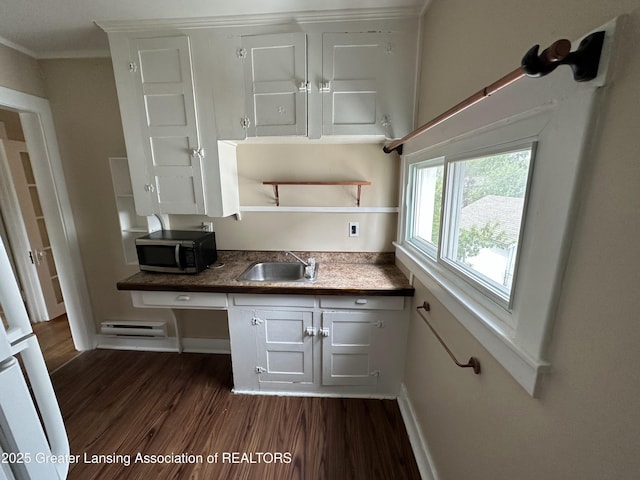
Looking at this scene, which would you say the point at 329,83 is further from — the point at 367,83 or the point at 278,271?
the point at 278,271

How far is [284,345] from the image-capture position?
5.60ft

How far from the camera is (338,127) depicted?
1587mm

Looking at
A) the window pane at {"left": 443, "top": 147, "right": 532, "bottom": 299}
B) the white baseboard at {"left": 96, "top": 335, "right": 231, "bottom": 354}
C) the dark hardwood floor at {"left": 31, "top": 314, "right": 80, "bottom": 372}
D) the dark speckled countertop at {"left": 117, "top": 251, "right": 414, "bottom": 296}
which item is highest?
the window pane at {"left": 443, "top": 147, "right": 532, "bottom": 299}

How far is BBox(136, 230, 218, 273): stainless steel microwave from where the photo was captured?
174cm

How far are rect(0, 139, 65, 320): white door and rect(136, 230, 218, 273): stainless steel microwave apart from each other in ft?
6.68

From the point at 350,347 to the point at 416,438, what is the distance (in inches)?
23.8

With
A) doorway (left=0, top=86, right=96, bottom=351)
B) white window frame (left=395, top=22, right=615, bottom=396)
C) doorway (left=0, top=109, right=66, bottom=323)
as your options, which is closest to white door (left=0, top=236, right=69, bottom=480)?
white window frame (left=395, top=22, right=615, bottom=396)

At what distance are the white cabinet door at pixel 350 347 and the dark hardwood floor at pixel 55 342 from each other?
239 cm

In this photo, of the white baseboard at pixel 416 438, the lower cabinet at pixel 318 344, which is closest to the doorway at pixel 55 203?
the lower cabinet at pixel 318 344

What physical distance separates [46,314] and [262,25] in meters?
3.78

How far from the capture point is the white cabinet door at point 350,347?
1.63m

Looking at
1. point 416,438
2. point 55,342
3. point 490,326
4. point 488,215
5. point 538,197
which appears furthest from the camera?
point 55,342

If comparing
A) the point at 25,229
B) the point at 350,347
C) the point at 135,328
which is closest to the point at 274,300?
the point at 350,347

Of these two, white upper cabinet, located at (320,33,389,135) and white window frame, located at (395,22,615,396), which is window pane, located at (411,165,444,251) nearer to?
white upper cabinet, located at (320,33,389,135)
